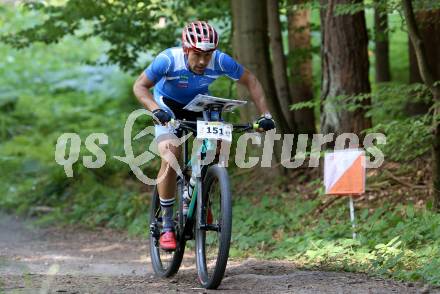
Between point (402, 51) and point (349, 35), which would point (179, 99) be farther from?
point (402, 51)

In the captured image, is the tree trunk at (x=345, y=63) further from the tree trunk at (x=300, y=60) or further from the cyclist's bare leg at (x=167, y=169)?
the cyclist's bare leg at (x=167, y=169)

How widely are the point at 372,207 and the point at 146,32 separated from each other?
17.0 feet

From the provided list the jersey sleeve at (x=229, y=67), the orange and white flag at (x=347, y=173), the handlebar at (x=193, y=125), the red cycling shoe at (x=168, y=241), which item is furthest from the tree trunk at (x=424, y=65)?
the red cycling shoe at (x=168, y=241)

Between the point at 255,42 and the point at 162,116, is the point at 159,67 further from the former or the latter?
the point at 255,42

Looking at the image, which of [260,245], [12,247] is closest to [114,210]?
[12,247]

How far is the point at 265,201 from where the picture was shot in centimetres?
1005

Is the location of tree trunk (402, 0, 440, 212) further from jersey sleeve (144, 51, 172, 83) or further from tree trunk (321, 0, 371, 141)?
jersey sleeve (144, 51, 172, 83)

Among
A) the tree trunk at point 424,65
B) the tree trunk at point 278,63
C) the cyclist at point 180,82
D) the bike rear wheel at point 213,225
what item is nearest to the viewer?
the bike rear wheel at point 213,225

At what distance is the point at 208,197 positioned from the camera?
18.4 feet

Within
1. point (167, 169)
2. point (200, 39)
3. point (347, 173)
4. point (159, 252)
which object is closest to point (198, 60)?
point (200, 39)

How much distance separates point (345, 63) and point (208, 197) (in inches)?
167

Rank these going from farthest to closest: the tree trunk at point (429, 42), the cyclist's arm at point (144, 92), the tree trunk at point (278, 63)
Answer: the tree trunk at point (278, 63) < the tree trunk at point (429, 42) < the cyclist's arm at point (144, 92)

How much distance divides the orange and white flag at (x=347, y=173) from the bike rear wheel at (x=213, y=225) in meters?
2.28

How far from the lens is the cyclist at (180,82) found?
5.68 m
